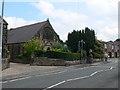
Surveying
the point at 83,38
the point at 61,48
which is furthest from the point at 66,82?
the point at 83,38

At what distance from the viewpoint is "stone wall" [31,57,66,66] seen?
25522 mm

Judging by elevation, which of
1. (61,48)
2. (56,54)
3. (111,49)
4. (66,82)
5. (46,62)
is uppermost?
(111,49)

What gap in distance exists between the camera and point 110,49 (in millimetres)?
77625

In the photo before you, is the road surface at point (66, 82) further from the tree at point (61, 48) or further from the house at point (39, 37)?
the house at point (39, 37)

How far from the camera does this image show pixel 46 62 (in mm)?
26297

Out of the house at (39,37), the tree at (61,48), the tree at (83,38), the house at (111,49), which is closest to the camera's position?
the tree at (61,48)

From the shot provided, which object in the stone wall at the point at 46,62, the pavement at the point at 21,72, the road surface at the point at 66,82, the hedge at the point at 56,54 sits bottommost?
the pavement at the point at 21,72

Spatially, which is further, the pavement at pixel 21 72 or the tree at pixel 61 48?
the tree at pixel 61 48

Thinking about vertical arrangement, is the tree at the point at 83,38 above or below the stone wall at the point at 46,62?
above

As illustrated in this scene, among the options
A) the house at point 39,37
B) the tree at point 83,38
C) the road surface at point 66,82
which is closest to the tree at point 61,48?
the house at point 39,37

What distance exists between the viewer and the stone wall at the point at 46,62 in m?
25.5

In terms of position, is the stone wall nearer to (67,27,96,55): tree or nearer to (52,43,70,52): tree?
(52,43,70,52): tree

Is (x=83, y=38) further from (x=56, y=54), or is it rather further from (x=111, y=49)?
(x=111, y=49)

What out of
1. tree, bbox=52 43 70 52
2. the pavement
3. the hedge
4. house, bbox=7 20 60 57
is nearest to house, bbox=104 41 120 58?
house, bbox=7 20 60 57
